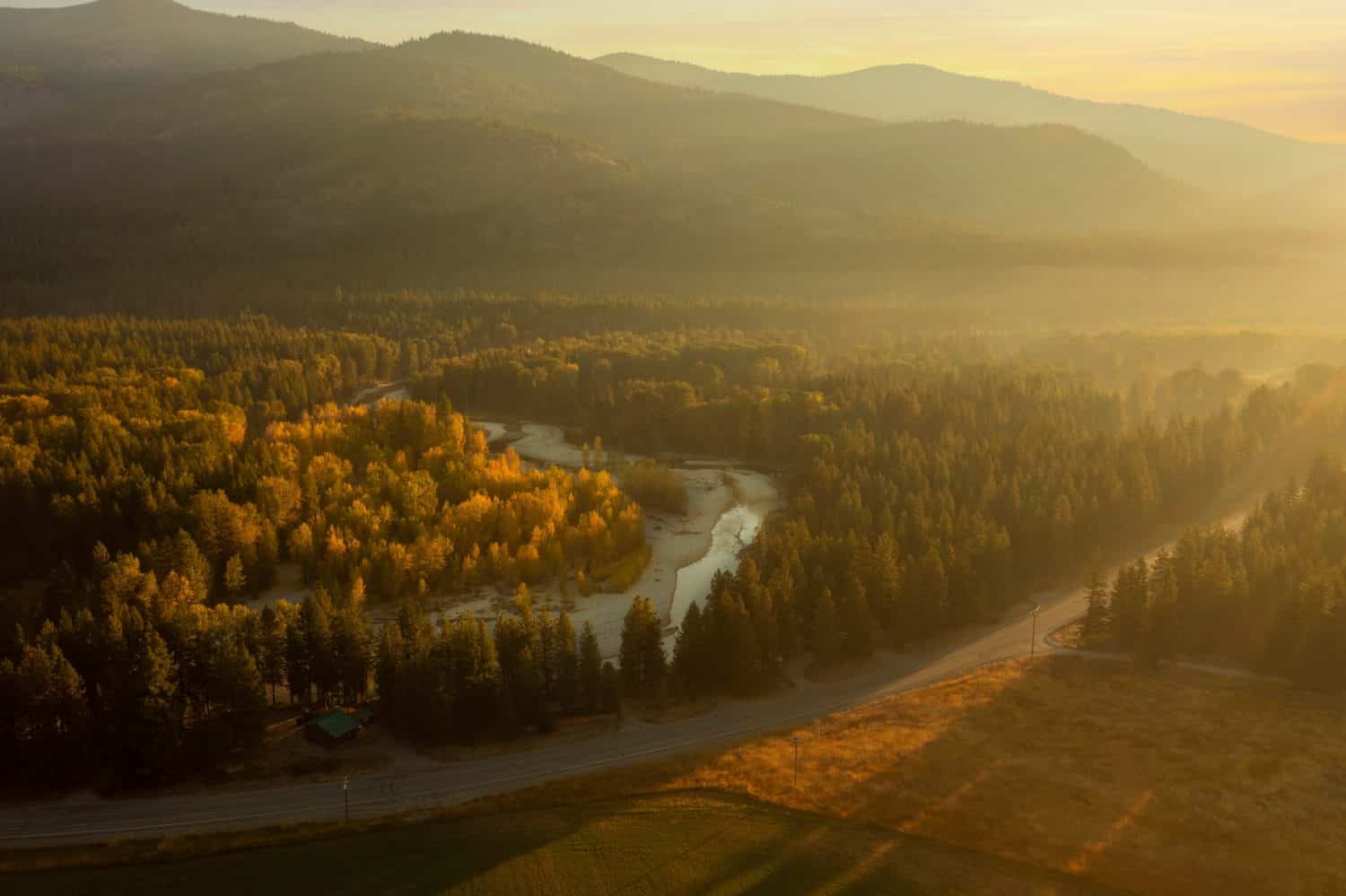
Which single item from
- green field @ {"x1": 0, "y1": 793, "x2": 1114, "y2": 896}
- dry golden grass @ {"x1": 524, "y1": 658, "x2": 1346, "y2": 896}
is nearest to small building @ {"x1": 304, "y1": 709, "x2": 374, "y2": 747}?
green field @ {"x1": 0, "y1": 793, "x2": 1114, "y2": 896}

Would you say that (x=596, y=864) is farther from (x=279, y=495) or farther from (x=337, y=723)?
(x=279, y=495)

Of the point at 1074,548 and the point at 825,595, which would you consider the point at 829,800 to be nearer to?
the point at 825,595

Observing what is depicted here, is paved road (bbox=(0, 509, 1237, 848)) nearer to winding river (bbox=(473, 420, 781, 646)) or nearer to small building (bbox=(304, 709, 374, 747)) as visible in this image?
small building (bbox=(304, 709, 374, 747))

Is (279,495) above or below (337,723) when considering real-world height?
above

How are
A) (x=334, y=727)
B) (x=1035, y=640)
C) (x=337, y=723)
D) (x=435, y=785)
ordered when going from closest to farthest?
(x=435, y=785) → (x=334, y=727) → (x=337, y=723) → (x=1035, y=640)

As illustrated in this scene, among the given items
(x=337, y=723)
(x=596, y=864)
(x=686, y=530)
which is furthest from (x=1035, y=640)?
(x=337, y=723)

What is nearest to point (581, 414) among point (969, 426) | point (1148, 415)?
point (969, 426)
